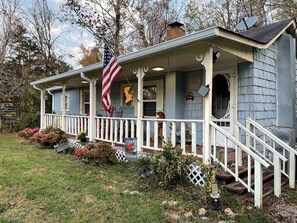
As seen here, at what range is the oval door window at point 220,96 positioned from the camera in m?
5.91

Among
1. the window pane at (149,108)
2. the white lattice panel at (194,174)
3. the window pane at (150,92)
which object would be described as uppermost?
the window pane at (150,92)

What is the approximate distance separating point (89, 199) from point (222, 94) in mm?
4036

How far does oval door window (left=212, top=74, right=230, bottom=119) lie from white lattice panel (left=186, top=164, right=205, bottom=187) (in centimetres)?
217

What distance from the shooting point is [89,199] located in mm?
3668

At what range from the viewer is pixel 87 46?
22.5m

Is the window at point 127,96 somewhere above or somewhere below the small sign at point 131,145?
above

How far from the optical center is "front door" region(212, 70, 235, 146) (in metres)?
5.69

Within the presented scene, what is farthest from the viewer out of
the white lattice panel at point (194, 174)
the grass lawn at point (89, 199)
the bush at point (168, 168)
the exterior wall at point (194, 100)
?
the exterior wall at point (194, 100)

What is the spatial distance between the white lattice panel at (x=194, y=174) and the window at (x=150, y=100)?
375 centimetres

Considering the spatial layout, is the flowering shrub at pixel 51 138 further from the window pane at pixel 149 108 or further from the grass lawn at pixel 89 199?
the window pane at pixel 149 108

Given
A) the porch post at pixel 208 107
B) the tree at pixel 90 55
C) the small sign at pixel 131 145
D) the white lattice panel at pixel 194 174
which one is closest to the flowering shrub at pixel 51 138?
the small sign at pixel 131 145

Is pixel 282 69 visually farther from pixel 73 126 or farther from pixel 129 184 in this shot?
pixel 73 126

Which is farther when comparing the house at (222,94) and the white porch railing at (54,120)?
the white porch railing at (54,120)

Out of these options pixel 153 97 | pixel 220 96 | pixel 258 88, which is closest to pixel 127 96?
pixel 153 97
